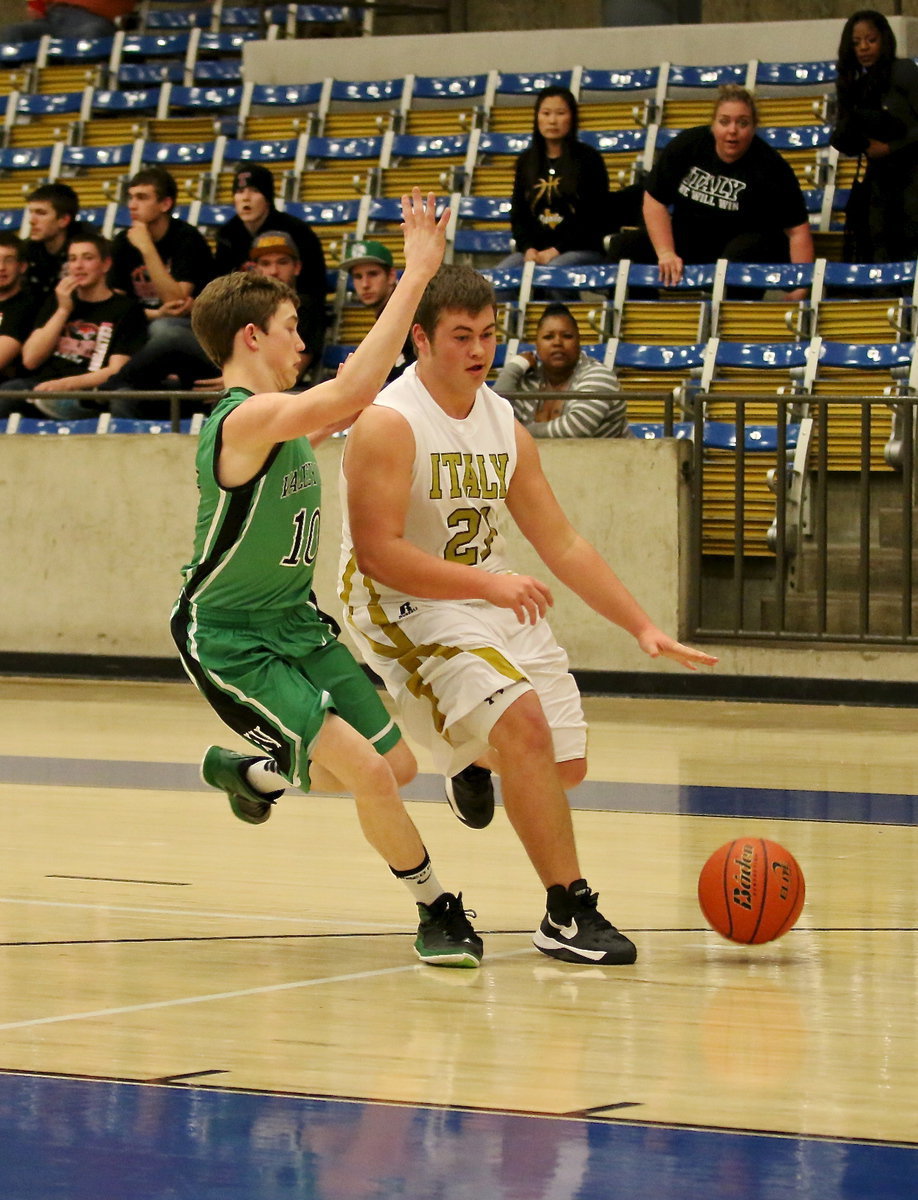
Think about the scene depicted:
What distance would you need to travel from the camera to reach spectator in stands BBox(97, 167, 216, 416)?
12070 millimetres

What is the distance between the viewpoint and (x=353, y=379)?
14.2 ft

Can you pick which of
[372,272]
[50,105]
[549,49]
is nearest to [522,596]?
[372,272]

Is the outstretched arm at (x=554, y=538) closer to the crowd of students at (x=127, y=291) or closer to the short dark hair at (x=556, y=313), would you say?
the short dark hair at (x=556, y=313)

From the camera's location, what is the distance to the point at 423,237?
436 centimetres

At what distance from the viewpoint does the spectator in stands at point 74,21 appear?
17000 mm

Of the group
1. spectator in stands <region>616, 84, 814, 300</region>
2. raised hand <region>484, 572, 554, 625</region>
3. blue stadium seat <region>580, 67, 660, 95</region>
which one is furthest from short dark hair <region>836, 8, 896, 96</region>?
raised hand <region>484, 572, 554, 625</region>

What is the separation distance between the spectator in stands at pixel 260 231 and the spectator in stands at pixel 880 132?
9.74ft

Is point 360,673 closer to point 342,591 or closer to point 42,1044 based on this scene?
point 342,591

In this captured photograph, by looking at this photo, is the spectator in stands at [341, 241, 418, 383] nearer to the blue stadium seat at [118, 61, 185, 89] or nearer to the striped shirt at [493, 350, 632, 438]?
the striped shirt at [493, 350, 632, 438]

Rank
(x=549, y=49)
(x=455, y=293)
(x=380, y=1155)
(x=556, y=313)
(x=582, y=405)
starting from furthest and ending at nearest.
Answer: (x=549, y=49)
(x=556, y=313)
(x=582, y=405)
(x=455, y=293)
(x=380, y=1155)

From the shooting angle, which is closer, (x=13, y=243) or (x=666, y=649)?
(x=666, y=649)

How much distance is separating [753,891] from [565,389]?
6.50m

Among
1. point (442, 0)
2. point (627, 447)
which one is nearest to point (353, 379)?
point (627, 447)

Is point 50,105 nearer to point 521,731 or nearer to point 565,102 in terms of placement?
point 565,102
